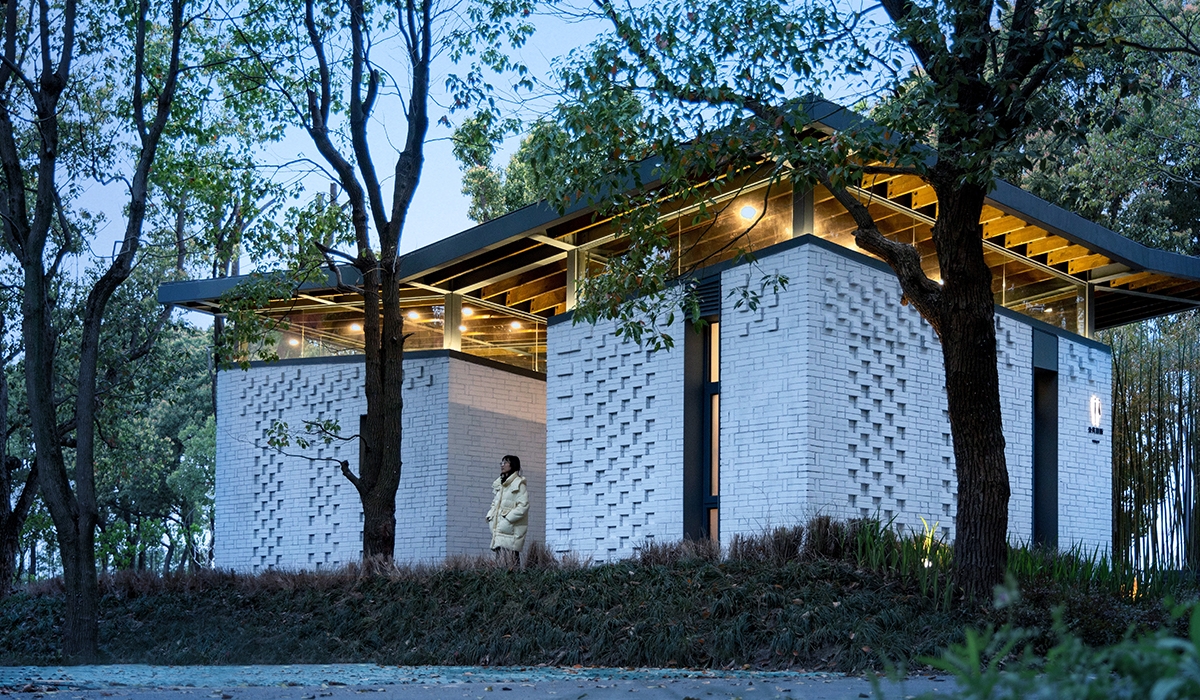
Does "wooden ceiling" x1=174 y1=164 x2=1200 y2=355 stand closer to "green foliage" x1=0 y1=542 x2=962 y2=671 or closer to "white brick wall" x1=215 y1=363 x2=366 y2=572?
"white brick wall" x1=215 y1=363 x2=366 y2=572

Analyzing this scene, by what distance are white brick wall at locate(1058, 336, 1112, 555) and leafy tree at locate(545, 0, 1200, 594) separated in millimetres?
6625

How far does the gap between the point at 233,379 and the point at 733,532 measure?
10273 millimetres

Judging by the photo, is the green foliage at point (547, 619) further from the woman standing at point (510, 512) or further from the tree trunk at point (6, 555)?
the tree trunk at point (6, 555)

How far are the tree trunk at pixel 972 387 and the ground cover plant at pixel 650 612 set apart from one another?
40cm

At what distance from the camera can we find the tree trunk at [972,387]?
1001 centimetres

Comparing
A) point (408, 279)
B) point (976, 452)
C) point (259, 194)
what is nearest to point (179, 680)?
point (976, 452)

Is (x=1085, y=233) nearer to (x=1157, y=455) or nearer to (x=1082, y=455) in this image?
(x=1082, y=455)

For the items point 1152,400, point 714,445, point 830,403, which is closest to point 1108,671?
point 830,403

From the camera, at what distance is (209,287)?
18641mm

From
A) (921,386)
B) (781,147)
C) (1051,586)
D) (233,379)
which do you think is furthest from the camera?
(233,379)

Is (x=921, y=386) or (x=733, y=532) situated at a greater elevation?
(x=921, y=386)

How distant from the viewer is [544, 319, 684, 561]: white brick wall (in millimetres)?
14188

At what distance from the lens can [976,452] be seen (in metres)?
10.1

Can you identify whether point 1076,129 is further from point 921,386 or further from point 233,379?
point 233,379
